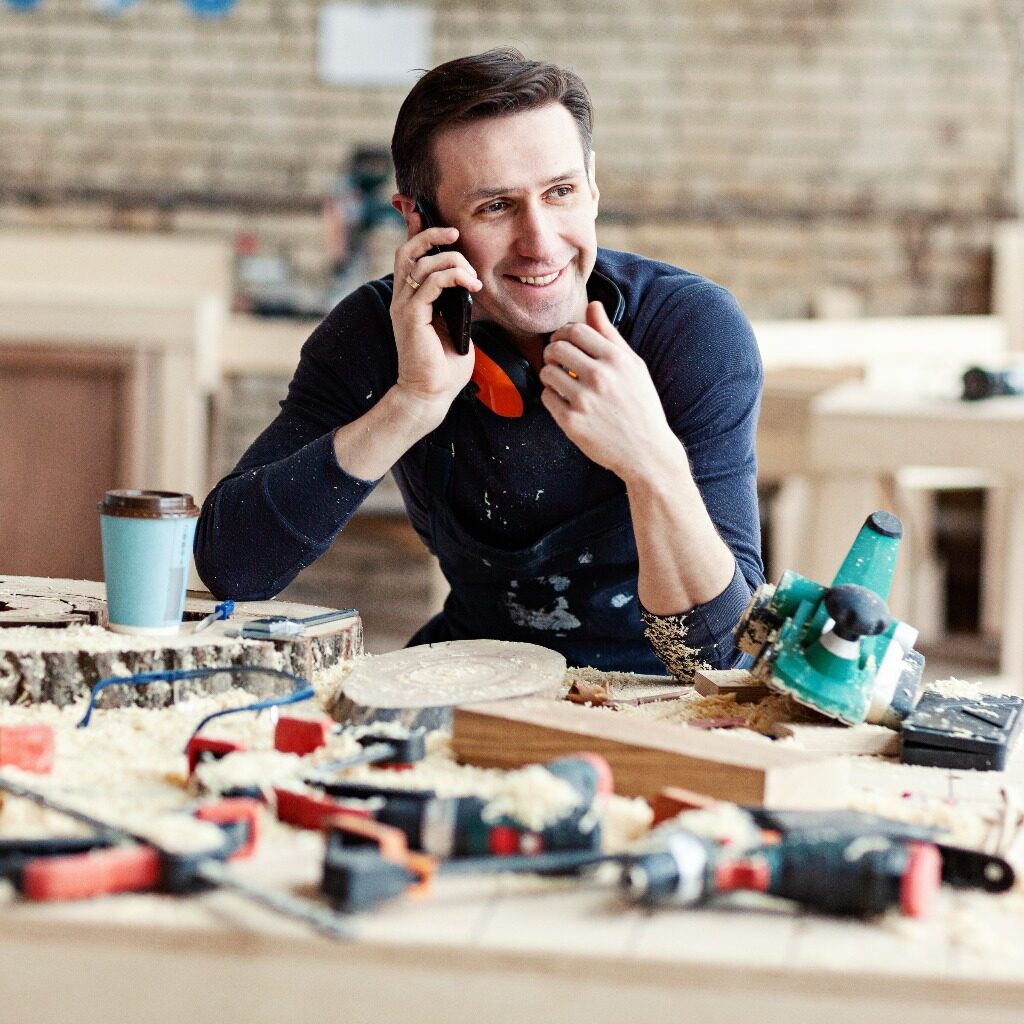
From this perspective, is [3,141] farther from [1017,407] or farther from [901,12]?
[1017,407]

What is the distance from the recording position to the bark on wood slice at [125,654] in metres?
1.37

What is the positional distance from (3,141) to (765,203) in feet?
9.75

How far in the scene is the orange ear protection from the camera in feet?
6.09

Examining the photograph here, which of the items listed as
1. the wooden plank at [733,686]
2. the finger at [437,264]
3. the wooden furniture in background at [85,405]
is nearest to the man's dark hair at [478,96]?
the finger at [437,264]

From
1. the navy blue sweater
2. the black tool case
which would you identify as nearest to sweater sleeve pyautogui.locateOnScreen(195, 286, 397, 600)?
the navy blue sweater

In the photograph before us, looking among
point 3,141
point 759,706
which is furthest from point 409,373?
point 3,141

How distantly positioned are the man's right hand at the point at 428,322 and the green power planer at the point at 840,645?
556 millimetres

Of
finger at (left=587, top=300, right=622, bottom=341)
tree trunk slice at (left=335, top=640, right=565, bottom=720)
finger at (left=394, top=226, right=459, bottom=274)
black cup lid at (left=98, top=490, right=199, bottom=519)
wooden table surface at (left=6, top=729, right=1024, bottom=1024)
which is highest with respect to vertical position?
finger at (left=394, top=226, right=459, bottom=274)

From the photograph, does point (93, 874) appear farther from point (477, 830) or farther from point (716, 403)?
point (716, 403)

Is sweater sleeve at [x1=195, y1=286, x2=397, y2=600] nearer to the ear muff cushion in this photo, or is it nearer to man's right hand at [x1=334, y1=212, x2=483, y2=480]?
man's right hand at [x1=334, y1=212, x2=483, y2=480]

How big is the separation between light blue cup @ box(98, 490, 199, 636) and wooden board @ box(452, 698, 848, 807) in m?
0.39

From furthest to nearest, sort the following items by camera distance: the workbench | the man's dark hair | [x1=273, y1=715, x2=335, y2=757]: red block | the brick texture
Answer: the brick texture < the man's dark hair < [x1=273, y1=715, x2=335, y2=757]: red block < the workbench

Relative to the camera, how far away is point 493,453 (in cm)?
192

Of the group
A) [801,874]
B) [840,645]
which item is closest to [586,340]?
[840,645]
